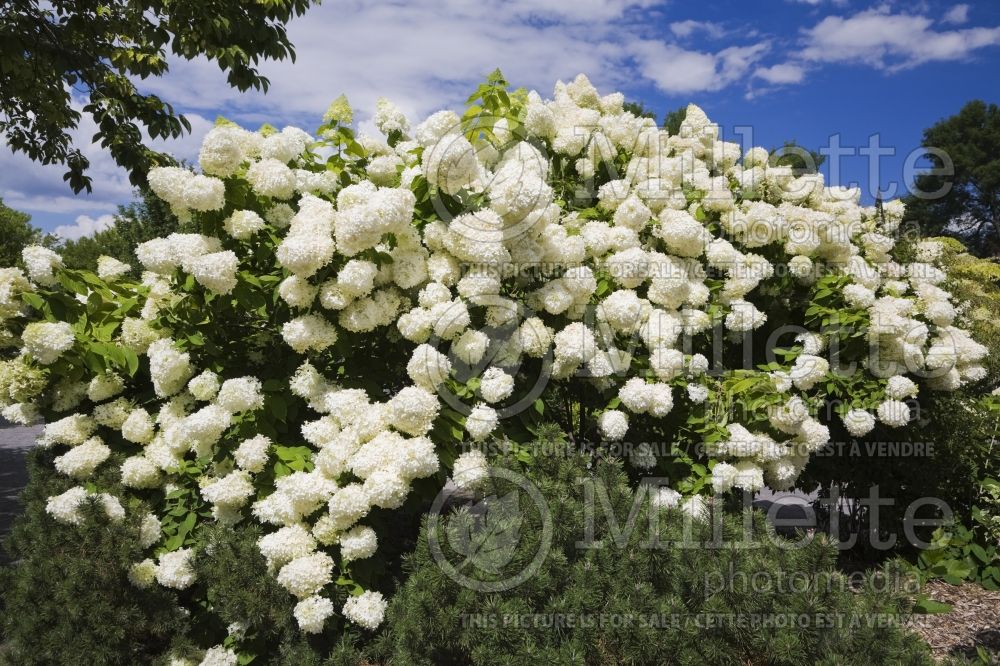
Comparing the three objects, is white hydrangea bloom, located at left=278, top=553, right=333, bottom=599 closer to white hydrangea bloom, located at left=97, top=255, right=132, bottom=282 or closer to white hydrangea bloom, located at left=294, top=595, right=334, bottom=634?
white hydrangea bloom, located at left=294, top=595, right=334, bottom=634

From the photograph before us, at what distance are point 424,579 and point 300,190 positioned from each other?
6.86ft

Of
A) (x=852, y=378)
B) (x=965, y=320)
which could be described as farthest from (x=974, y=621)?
(x=965, y=320)

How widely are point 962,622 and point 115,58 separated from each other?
10377mm

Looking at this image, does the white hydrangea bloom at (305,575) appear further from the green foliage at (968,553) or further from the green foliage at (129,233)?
the green foliage at (129,233)

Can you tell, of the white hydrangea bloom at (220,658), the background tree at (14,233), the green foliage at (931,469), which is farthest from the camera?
the background tree at (14,233)

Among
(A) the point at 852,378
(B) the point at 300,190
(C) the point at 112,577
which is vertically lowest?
(C) the point at 112,577

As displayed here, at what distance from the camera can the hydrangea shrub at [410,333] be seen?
3074 millimetres

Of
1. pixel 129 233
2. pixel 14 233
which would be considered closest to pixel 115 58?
pixel 129 233

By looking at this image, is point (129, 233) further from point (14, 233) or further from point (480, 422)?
point (480, 422)

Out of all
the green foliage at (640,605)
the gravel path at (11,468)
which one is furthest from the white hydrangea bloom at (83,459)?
the gravel path at (11,468)

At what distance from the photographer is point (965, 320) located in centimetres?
609

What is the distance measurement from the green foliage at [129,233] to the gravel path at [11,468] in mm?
3370

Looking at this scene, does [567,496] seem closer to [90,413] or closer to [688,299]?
[688,299]

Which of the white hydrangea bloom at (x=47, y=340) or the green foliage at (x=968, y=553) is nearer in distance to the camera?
the white hydrangea bloom at (x=47, y=340)
